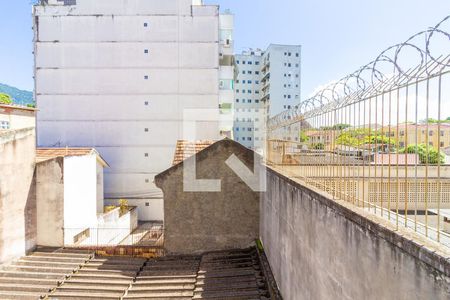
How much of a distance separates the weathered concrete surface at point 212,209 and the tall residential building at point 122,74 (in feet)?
42.3

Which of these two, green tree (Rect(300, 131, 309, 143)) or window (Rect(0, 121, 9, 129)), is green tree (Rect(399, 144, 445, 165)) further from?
window (Rect(0, 121, 9, 129))

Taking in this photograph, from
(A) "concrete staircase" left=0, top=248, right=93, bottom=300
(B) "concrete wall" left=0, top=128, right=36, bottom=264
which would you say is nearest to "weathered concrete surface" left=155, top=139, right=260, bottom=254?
(A) "concrete staircase" left=0, top=248, right=93, bottom=300

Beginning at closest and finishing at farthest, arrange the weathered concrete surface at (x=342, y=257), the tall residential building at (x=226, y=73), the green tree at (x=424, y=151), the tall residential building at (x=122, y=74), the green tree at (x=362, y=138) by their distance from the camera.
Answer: the weathered concrete surface at (x=342, y=257)
the green tree at (x=424, y=151)
the green tree at (x=362, y=138)
the tall residential building at (x=122, y=74)
the tall residential building at (x=226, y=73)

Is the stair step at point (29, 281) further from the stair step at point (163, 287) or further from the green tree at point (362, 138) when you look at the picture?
the green tree at point (362, 138)

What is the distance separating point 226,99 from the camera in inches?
998

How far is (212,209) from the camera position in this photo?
11188 mm

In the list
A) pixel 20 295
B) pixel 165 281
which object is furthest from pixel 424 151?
pixel 20 295

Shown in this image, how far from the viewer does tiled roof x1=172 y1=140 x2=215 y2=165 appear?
12.3 m

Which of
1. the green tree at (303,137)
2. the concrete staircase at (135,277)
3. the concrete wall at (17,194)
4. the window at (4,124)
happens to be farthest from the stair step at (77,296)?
the window at (4,124)

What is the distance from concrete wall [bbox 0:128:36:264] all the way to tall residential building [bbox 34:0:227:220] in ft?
38.0

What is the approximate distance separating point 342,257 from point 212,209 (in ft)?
25.6

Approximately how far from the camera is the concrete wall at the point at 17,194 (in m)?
11.0

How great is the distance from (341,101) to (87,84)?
23110 millimetres

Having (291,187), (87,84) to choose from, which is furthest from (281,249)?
(87,84)
